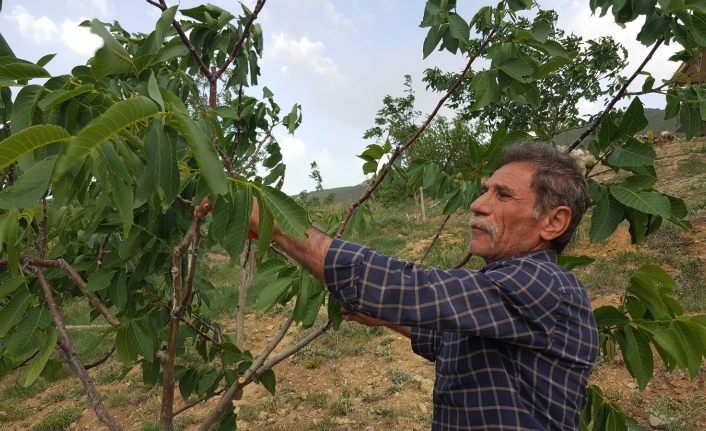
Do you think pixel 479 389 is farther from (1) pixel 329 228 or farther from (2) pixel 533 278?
(1) pixel 329 228

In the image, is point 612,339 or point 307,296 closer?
point 307,296

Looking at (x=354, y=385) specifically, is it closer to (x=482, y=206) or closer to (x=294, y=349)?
(x=294, y=349)

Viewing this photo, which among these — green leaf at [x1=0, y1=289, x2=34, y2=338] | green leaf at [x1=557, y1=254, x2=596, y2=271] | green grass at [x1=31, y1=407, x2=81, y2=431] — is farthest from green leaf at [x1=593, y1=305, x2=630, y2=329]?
green grass at [x1=31, y1=407, x2=81, y2=431]

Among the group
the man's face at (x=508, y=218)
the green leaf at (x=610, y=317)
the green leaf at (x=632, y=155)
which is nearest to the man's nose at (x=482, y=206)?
the man's face at (x=508, y=218)

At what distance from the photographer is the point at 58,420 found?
4676mm

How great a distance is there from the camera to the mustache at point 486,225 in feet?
4.88

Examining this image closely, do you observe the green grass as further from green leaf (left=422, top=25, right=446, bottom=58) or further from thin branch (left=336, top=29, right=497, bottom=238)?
green leaf (left=422, top=25, right=446, bottom=58)

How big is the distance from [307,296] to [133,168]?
0.75m

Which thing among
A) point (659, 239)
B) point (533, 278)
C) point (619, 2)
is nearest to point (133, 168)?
point (533, 278)

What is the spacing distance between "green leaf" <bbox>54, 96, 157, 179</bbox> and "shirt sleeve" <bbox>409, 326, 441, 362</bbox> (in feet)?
4.12

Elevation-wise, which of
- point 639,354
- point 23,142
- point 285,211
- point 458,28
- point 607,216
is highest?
point 458,28

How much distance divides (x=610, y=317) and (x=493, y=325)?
2.41 ft

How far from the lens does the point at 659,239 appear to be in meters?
7.16

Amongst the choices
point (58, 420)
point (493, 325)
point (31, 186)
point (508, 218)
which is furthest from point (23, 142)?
point (58, 420)
